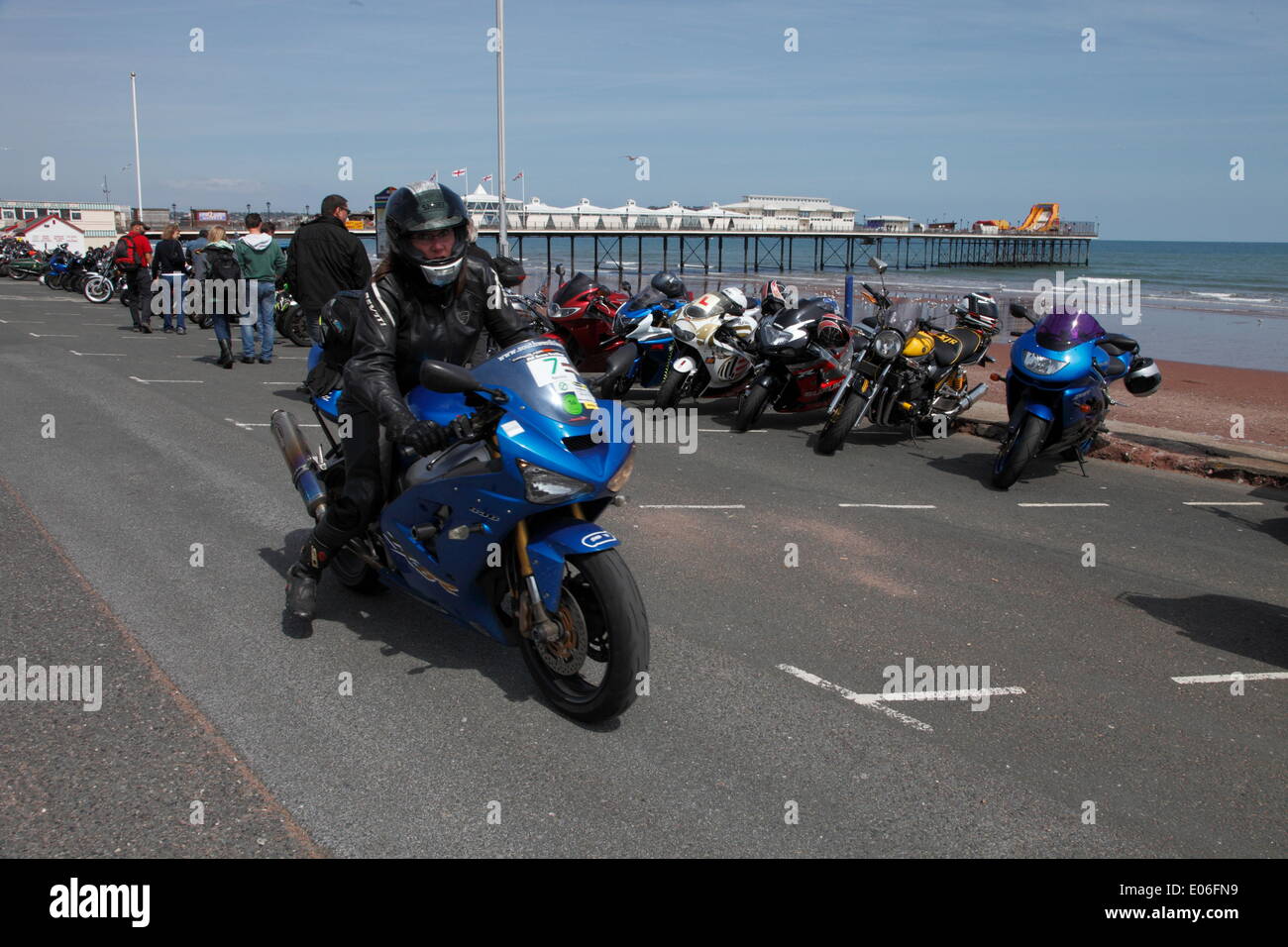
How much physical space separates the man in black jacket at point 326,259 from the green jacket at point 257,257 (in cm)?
266

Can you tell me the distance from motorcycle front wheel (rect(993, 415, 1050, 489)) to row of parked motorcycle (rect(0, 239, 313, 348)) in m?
12.3

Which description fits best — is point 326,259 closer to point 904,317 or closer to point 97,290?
point 904,317

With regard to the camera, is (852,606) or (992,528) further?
(992,528)

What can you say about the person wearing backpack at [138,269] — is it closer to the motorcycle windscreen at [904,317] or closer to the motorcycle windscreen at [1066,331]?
the motorcycle windscreen at [904,317]

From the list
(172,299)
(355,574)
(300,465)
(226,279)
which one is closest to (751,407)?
(355,574)

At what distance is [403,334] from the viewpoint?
4391 millimetres

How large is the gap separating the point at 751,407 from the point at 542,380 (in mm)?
6735

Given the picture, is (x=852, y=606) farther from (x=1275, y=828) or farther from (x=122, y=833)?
(x=122, y=833)

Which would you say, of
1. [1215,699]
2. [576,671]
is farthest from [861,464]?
[576,671]

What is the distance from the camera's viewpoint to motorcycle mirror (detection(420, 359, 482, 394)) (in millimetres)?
3566

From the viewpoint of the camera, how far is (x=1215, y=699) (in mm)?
4422

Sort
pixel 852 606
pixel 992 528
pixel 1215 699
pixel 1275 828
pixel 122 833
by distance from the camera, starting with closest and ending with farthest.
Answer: pixel 122 833 → pixel 1275 828 → pixel 1215 699 → pixel 852 606 → pixel 992 528
